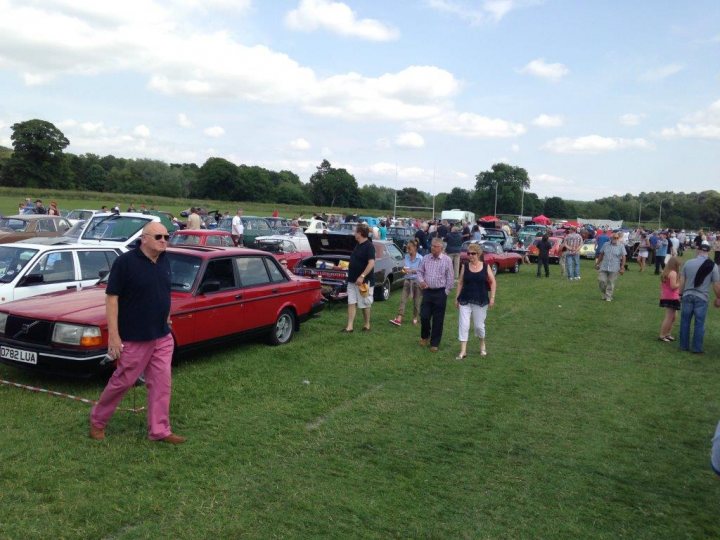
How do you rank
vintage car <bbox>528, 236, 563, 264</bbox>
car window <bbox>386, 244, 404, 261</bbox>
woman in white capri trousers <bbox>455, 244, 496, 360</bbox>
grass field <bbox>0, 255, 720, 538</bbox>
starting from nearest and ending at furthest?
1. grass field <bbox>0, 255, 720, 538</bbox>
2. woman in white capri trousers <bbox>455, 244, 496, 360</bbox>
3. car window <bbox>386, 244, 404, 261</bbox>
4. vintage car <bbox>528, 236, 563, 264</bbox>

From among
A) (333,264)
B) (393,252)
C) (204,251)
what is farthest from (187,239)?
(204,251)

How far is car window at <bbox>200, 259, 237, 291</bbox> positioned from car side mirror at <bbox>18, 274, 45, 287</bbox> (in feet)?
7.82

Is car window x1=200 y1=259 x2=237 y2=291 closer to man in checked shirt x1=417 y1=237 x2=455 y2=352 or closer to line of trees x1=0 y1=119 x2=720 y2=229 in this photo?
man in checked shirt x1=417 y1=237 x2=455 y2=352

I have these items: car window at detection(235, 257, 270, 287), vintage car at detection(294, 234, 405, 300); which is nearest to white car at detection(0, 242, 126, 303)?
car window at detection(235, 257, 270, 287)

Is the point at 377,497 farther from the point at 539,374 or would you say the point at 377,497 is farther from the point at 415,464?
the point at 539,374

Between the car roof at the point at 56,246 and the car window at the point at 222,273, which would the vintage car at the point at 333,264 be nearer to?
the car window at the point at 222,273

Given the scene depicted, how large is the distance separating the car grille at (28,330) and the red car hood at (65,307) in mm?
56

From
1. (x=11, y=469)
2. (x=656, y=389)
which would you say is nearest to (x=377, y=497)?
(x=11, y=469)

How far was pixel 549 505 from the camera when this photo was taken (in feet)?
13.9

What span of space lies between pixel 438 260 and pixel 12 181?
332 feet

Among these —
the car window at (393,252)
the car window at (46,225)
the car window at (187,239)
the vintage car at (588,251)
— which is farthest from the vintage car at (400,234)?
the car window at (46,225)

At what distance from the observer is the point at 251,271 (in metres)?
8.46

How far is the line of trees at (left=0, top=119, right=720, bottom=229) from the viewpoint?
93.0m

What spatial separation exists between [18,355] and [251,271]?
128 inches
